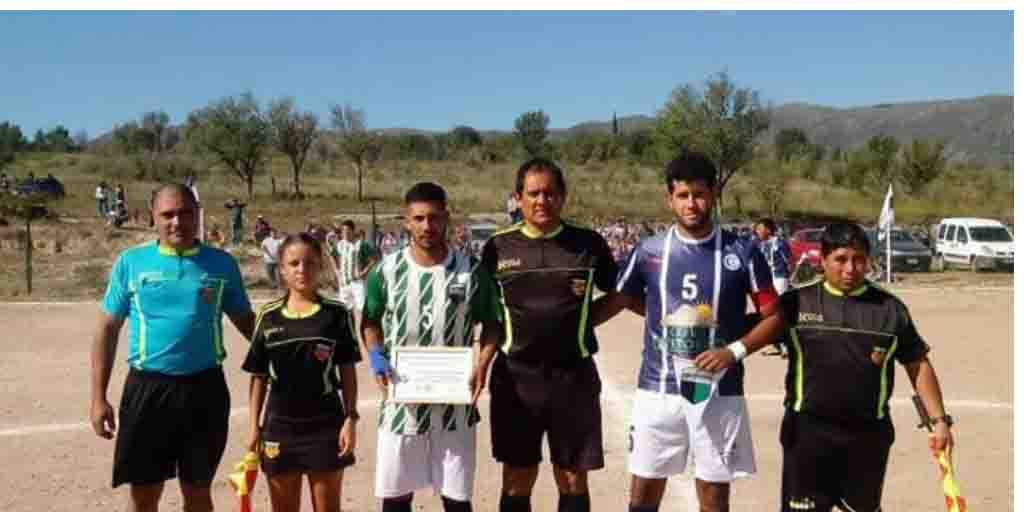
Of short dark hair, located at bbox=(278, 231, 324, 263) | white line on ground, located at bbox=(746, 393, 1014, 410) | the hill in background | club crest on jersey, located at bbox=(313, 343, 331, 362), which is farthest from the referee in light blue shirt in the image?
the hill in background

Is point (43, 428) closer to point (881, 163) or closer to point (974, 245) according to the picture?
point (974, 245)

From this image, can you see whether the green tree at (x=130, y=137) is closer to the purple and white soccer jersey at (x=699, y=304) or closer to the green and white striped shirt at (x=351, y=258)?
the green and white striped shirt at (x=351, y=258)

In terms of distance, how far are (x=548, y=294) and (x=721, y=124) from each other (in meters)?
41.8

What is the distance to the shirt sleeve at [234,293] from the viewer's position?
5.18 m

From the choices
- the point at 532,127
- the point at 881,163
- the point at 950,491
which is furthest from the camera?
the point at 532,127

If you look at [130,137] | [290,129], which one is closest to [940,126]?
[130,137]

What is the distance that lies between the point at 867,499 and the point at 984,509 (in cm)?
225

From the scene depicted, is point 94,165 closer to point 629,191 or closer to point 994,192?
point 629,191

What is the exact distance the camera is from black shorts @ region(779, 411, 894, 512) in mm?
4777

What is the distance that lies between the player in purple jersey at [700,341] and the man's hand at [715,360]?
0.02 metres

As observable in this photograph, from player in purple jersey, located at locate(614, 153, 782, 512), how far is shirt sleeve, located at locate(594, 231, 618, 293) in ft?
0.94

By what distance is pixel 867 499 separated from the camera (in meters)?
4.78

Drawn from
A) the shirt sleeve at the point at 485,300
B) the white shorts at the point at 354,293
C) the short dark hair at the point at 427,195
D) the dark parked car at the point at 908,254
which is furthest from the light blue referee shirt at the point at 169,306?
the dark parked car at the point at 908,254

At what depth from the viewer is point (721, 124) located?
149 feet
